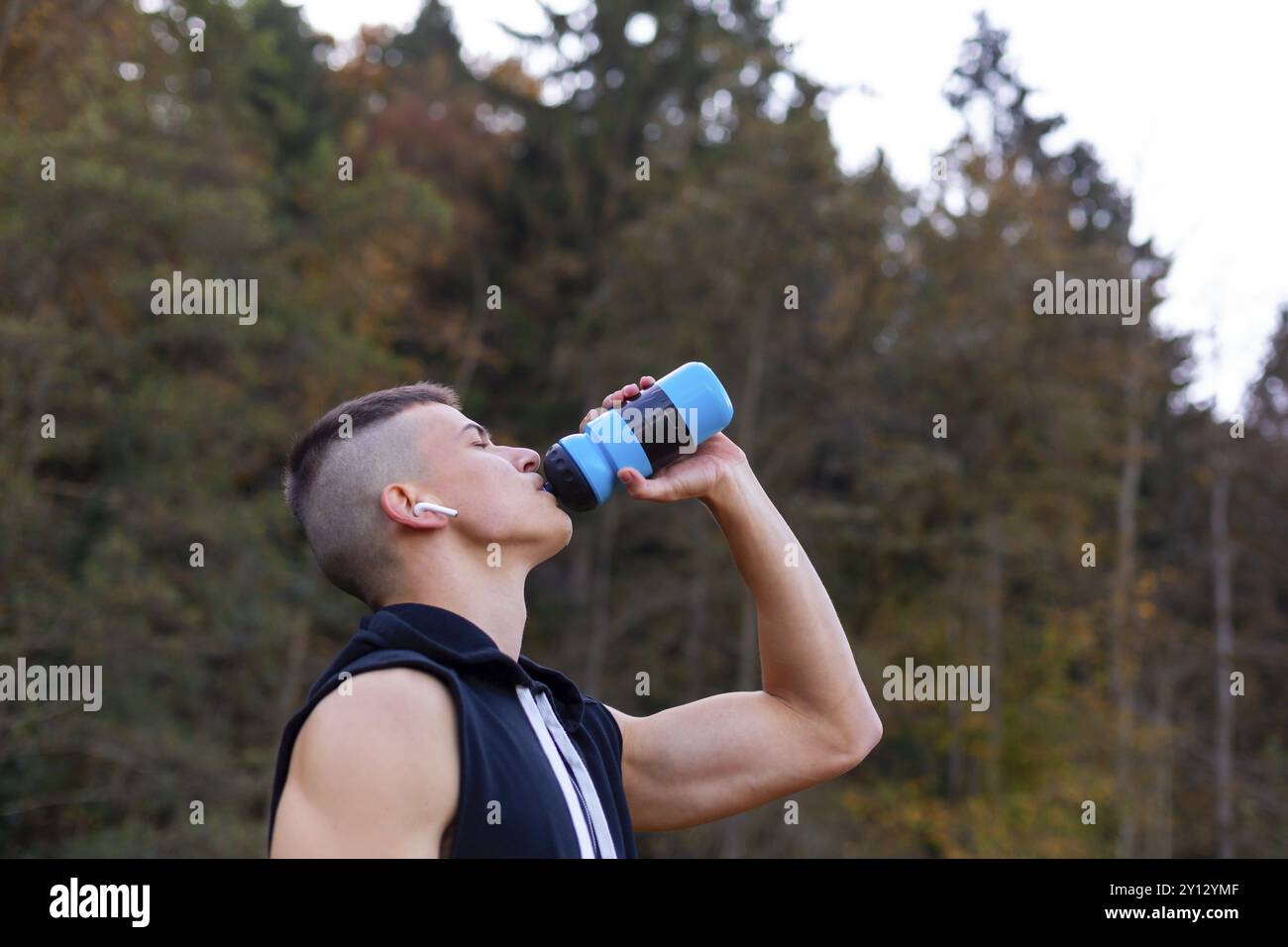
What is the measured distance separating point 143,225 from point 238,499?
4.42m

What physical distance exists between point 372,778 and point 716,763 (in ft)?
3.58

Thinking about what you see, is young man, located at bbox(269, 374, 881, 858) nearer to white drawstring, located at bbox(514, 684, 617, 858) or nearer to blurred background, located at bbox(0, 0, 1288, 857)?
white drawstring, located at bbox(514, 684, 617, 858)

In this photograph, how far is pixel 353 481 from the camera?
2691mm

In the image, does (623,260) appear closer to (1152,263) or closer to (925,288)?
(925,288)

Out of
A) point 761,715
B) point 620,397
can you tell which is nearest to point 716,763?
point 761,715

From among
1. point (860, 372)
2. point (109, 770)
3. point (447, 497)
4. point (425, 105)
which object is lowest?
point (109, 770)

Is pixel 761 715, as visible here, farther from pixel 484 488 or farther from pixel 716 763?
pixel 484 488

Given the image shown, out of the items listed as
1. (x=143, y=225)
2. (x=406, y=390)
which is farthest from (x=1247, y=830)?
(x=406, y=390)

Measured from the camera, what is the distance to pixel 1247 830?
69.1 feet

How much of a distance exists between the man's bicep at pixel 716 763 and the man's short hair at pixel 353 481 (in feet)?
2.30
